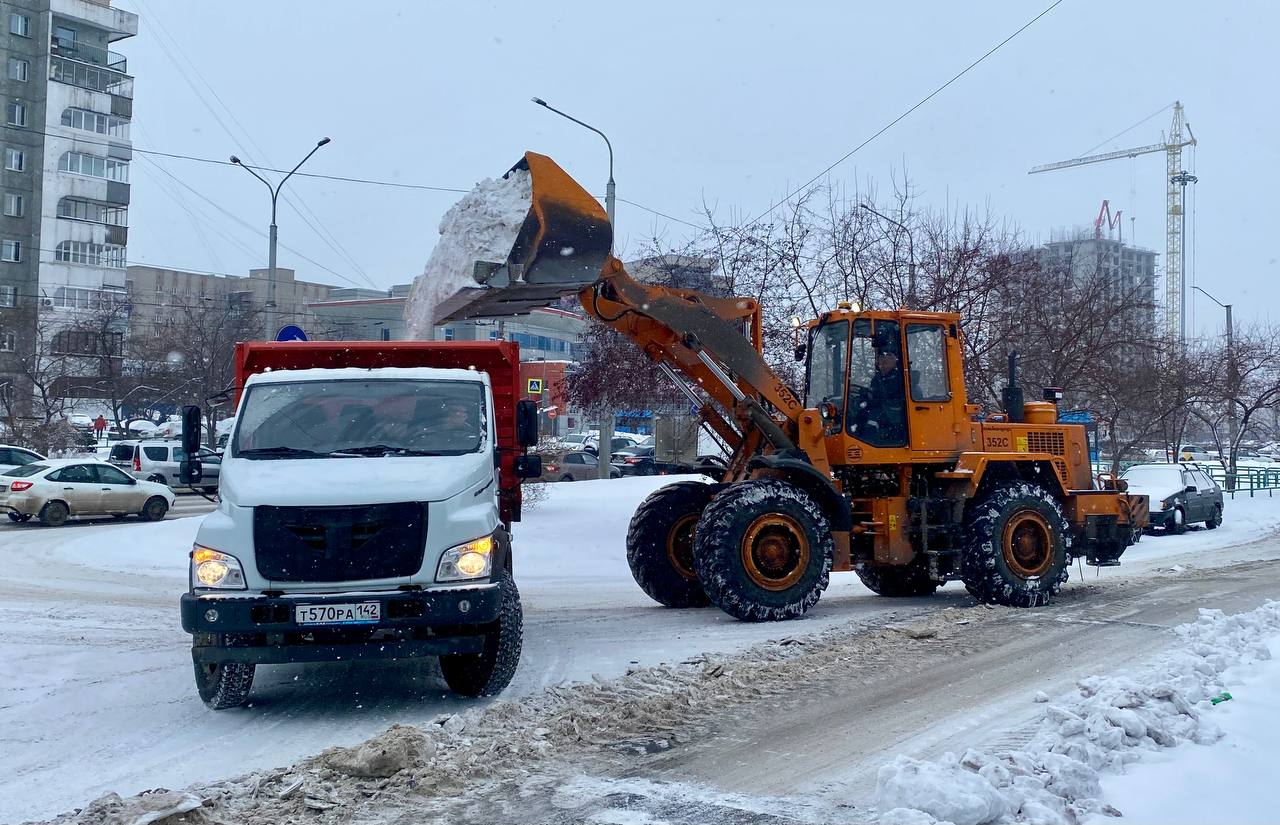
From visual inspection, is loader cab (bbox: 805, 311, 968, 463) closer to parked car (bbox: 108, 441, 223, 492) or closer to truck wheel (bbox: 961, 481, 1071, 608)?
truck wheel (bbox: 961, 481, 1071, 608)

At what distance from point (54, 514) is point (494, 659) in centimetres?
1946

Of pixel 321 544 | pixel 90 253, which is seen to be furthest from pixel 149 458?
pixel 90 253

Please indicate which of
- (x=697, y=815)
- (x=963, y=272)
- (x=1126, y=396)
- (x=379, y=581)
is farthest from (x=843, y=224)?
(x=697, y=815)

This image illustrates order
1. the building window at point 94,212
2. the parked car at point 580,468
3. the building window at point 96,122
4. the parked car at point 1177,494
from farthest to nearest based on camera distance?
the building window at point 94,212, the building window at point 96,122, the parked car at point 580,468, the parked car at point 1177,494

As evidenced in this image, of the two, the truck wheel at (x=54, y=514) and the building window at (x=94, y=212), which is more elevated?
the building window at (x=94, y=212)

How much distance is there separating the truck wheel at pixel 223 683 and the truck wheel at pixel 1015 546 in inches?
282

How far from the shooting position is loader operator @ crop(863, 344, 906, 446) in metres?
11.6

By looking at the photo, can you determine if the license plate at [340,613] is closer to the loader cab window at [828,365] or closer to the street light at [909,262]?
the loader cab window at [828,365]

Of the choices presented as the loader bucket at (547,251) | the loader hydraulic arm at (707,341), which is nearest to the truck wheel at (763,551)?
the loader hydraulic arm at (707,341)

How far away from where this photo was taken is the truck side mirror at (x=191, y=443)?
8664 mm

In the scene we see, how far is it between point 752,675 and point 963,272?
1408 centimetres

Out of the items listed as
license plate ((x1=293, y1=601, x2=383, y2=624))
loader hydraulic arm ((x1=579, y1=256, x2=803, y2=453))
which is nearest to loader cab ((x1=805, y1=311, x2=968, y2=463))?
loader hydraulic arm ((x1=579, y1=256, x2=803, y2=453))

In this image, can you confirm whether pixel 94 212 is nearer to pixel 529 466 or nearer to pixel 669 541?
pixel 669 541

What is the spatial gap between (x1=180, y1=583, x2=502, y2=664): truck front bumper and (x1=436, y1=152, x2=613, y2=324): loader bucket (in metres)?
3.33
